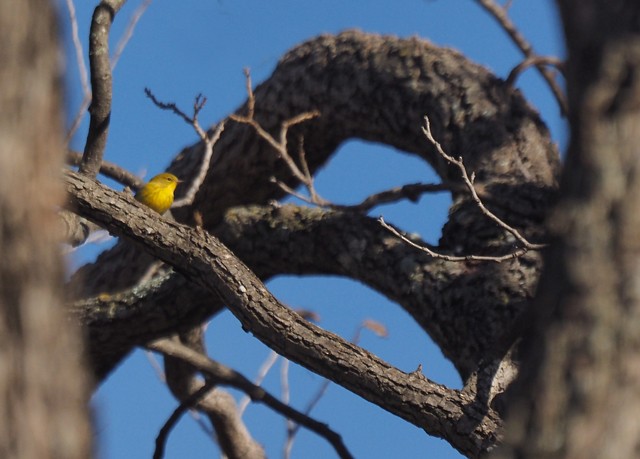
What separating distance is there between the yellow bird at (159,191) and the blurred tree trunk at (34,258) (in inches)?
201

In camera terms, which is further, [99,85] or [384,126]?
[384,126]

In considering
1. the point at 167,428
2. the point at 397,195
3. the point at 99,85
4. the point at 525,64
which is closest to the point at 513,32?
the point at 525,64

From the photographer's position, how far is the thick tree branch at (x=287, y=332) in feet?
11.0

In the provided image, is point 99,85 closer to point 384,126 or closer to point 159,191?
point 384,126

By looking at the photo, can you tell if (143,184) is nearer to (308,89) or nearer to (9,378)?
(308,89)

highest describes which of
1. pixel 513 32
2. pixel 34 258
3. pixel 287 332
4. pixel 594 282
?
pixel 513 32

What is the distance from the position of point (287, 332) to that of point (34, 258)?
7.90 ft

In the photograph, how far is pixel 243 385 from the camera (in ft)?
15.2

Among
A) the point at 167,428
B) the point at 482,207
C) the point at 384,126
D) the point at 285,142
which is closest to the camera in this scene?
the point at 482,207

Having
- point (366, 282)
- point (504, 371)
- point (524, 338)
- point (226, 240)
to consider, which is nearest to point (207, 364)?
point (226, 240)

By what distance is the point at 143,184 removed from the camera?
20.6ft

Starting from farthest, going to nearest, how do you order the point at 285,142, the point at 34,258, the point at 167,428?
1. the point at 285,142
2. the point at 167,428
3. the point at 34,258

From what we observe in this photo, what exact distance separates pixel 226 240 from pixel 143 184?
1559 millimetres

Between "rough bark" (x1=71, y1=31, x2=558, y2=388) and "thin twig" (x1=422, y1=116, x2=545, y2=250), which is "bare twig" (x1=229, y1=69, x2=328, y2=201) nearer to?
"rough bark" (x1=71, y1=31, x2=558, y2=388)
